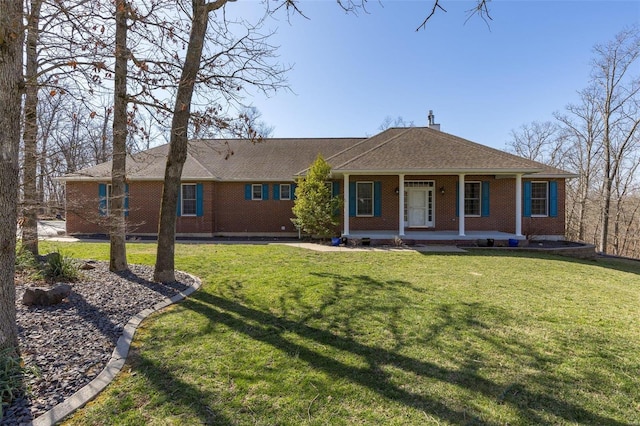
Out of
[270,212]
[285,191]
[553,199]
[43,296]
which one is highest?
[285,191]

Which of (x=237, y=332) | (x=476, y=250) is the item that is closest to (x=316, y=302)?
(x=237, y=332)

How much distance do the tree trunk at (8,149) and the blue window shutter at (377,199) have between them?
12.2 meters

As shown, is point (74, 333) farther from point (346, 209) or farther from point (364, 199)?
point (364, 199)

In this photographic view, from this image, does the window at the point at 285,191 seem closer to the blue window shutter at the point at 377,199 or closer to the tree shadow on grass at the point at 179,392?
the blue window shutter at the point at 377,199

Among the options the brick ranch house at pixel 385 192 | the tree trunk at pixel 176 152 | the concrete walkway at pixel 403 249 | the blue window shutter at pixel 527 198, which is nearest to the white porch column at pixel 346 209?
the brick ranch house at pixel 385 192

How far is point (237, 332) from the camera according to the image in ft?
13.4

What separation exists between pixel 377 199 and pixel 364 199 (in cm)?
60

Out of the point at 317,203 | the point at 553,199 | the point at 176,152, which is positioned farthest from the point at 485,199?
the point at 176,152

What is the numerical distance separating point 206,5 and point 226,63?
41.6 inches

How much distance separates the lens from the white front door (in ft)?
45.8

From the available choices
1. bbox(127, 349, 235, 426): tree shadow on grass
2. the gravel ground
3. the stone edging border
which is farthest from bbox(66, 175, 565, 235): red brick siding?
bbox(127, 349, 235, 426): tree shadow on grass

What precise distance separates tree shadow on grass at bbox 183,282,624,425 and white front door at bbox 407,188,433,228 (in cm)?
950

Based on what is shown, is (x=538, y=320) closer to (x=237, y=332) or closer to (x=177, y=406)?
(x=237, y=332)

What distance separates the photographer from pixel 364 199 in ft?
46.3
